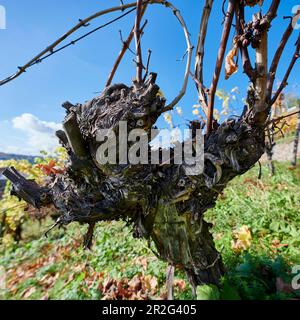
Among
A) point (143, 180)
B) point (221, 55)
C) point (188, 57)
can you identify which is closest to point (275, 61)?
point (221, 55)

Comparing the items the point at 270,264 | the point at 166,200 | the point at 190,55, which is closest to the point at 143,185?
the point at 166,200

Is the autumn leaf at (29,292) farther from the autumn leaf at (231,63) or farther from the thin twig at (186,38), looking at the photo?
the autumn leaf at (231,63)

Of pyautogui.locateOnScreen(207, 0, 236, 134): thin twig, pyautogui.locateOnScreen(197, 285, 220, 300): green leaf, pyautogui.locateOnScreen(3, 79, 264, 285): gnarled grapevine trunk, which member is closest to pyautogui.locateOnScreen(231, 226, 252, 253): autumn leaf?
pyautogui.locateOnScreen(3, 79, 264, 285): gnarled grapevine trunk

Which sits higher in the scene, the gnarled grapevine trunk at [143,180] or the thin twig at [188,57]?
the thin twig at [188,57]

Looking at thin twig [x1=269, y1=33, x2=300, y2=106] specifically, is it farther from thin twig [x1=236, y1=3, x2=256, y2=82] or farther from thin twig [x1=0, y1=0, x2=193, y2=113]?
thin twig [x1=0, y1=0, x2=193, y2=113]

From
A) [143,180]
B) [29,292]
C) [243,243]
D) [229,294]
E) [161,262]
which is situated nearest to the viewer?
[143,180]

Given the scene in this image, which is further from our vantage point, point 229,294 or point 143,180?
point 229,294

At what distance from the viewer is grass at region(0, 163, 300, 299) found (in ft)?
4.41

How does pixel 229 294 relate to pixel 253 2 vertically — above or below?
below

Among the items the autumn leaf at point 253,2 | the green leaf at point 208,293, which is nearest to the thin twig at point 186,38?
the autumn leaf at point 253,2

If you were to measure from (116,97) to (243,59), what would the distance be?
0.50 metres

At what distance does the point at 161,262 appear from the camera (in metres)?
2.02

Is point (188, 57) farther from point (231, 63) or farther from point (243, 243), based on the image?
point (243, 243)

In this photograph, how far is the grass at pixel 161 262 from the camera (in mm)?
1343
